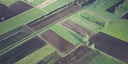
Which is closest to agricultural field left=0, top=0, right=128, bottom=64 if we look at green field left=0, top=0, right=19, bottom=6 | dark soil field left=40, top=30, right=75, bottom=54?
dark soil field left=40, top=30, right=75, bottom=54

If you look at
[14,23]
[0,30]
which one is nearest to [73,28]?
[14,23]

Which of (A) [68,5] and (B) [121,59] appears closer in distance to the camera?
(B) [121,59]

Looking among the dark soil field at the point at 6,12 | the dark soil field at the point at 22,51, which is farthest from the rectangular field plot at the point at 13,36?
the dark soil field at the point at 6,12

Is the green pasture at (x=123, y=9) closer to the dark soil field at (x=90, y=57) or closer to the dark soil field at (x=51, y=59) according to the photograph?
the dark soil field at (x=90, y=57)

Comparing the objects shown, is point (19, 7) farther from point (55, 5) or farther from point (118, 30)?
point (118, 30)

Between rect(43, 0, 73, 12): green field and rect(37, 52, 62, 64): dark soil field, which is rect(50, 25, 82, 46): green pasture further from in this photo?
rect(43, 0, 73, 12): green field

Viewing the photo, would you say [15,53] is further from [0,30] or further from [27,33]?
[0,30]

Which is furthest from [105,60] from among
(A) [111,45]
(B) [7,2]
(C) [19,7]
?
(B) [7,2]
